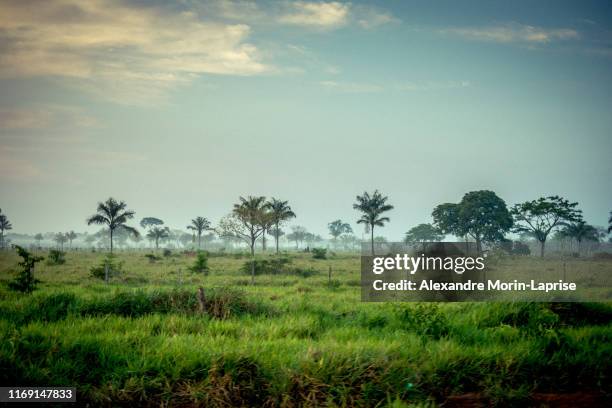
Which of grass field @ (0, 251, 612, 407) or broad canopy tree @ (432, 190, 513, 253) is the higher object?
broad canopy tree @ (432, 190, 513, 253)

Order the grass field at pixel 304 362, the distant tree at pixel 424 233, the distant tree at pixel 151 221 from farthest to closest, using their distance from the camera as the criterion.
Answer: the distant tree at pixel 151 221, the distant tree at pixel 424 233, the grass field at pixel 304 362

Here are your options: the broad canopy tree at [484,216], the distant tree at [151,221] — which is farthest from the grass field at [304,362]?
the distant tree at [151,221]

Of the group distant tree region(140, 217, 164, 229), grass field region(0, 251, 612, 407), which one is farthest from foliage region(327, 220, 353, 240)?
grass field region(0, 251, 612, 407)

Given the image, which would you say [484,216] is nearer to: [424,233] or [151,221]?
[424,233]

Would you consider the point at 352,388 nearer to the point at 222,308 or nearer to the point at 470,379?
the point at 470,379

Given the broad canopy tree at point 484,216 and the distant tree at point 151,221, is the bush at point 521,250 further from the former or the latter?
the distant tree at point 151,221

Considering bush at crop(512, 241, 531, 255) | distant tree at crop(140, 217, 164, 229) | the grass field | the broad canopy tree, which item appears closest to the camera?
the grass field

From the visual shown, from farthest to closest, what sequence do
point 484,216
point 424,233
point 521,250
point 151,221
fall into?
point 151,221 < point 424,233 < point 484,216 < point 521,250

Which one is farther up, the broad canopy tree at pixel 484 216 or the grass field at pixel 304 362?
the broad canopy tree at pixel 484 216

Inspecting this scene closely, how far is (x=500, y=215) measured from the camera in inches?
3012

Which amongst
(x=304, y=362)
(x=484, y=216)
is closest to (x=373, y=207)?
(x=484, y=216)

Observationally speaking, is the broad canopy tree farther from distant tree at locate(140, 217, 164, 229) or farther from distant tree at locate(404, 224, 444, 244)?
distant tree at locate(140, 217, 164, 229)

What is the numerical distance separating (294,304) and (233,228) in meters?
52.7

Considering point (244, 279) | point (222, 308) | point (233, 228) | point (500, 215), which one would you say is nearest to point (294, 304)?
point (222, 308)
